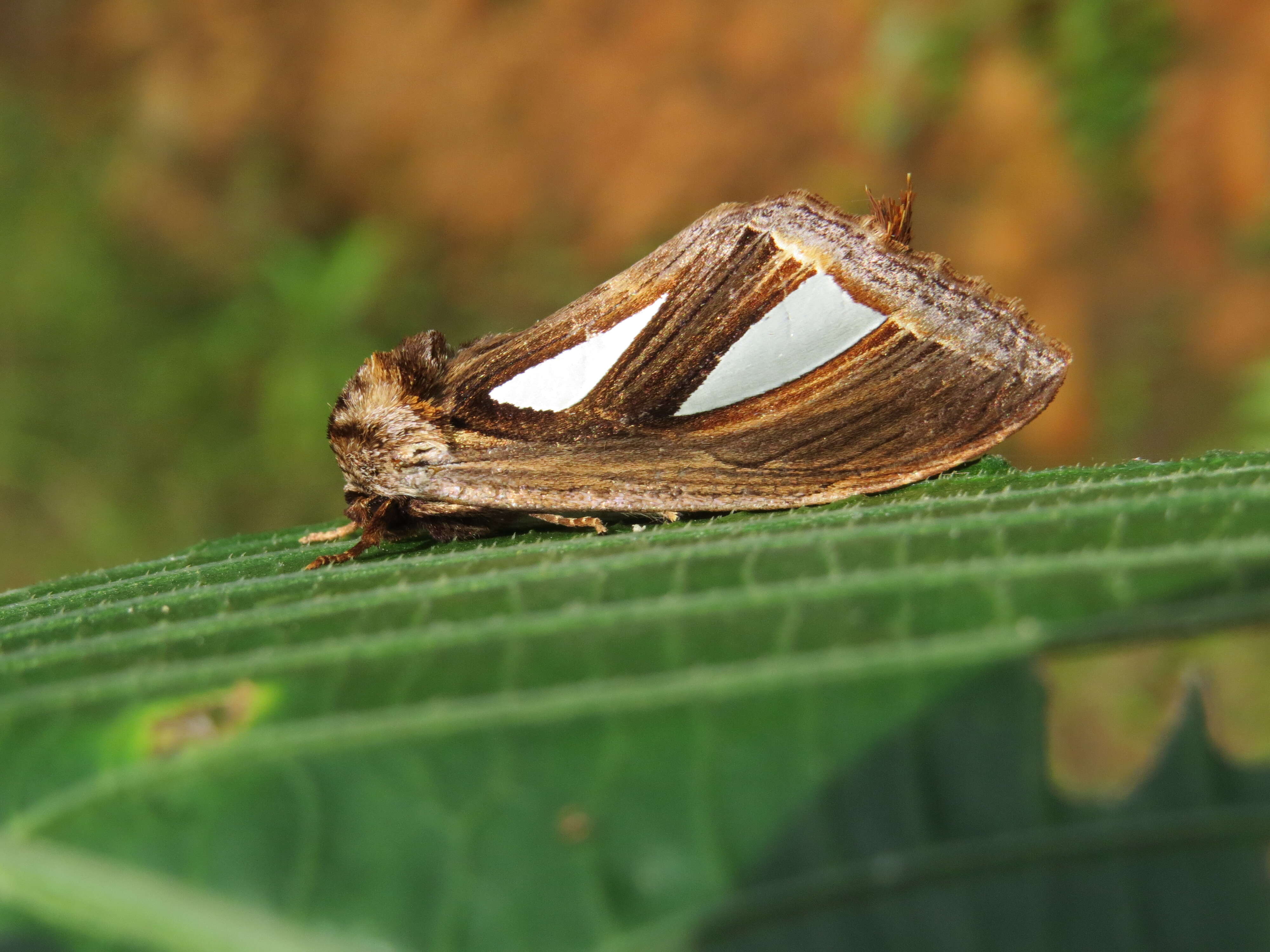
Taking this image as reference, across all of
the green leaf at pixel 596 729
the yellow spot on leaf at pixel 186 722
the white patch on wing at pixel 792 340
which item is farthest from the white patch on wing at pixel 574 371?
the yellow spot on leaf at pixel 186 722

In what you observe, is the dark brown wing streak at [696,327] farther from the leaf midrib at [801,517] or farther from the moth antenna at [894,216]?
the leaf midrib at [801,517]

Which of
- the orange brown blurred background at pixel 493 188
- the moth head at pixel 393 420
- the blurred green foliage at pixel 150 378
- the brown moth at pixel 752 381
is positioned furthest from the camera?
the orange brown blurred background at pixel 493 188

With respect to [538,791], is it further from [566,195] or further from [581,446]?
[566,195]

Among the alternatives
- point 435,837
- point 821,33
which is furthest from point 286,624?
point 821,33

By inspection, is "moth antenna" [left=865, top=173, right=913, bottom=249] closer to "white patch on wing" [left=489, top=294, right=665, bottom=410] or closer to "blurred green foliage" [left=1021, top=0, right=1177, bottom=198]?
"white patch on wing" [left=489, top=294, right=665, bottom=410]

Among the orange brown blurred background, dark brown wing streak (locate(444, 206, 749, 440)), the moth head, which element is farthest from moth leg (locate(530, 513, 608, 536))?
the orange brown blurred background
